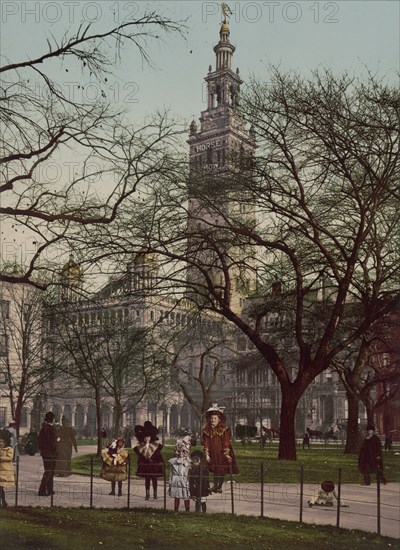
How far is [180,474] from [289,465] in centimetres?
202

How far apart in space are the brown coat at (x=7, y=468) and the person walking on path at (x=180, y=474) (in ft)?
7.33

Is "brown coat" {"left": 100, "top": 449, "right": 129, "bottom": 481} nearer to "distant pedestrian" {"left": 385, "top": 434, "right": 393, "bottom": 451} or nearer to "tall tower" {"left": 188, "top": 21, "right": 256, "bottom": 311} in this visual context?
"tall tower" {"left": 188, "top": 21, "right": 256, "bottom": 311}

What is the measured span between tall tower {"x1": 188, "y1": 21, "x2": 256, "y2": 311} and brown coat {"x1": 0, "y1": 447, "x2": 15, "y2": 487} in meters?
4.76

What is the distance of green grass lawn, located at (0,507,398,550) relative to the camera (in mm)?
9703

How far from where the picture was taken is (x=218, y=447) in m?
12.1

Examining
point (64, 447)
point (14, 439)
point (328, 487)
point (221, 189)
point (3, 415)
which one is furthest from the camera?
point (221, 189)

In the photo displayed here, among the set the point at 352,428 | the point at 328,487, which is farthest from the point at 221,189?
the point at 328,487

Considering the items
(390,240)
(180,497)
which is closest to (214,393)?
(180,497)

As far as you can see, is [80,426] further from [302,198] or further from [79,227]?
[302,198]

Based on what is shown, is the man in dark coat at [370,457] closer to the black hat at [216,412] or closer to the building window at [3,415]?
the black hat at [216,412]

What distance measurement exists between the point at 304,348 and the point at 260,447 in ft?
10.00

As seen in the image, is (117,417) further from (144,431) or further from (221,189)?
(221,189)

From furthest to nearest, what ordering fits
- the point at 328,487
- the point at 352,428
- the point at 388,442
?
1. the point at 388,442
2. the point at 352,428
3. the point at 328,487

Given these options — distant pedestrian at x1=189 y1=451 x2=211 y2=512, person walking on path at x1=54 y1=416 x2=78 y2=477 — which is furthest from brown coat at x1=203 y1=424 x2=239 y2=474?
person walking on path at x1=54 y1=416 x2=78 y2=477
